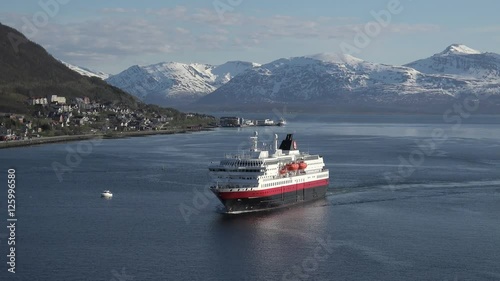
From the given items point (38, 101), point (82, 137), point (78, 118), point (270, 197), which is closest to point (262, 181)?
point (270, 197)

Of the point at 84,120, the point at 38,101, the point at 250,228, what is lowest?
the point at 250,228

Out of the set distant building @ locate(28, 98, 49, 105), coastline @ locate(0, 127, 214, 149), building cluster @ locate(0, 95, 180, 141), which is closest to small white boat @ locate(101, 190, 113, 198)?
coastline @ locate(0, 127, 214, 149)

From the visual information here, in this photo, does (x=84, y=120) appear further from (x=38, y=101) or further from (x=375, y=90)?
(x=375, y=90)

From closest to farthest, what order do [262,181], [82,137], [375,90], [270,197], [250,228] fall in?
[250,228]
[262,181]
[270,197]
[82,137]
[375,90]

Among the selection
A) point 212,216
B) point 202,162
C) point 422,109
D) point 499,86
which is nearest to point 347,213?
point 212,216

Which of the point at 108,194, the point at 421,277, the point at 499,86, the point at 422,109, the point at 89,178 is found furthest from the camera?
the point at 499,86

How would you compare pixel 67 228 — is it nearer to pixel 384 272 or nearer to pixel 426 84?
pixel 384 272
